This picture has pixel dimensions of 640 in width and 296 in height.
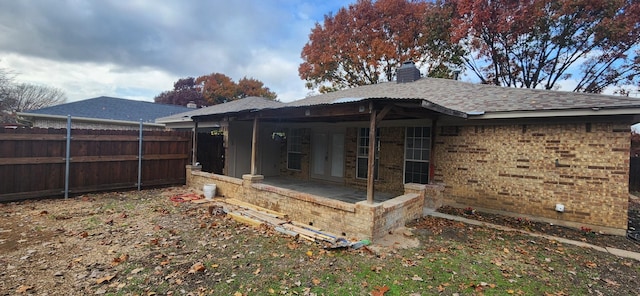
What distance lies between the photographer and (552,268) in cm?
393

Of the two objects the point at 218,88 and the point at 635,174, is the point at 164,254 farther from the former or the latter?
the point at 218,88

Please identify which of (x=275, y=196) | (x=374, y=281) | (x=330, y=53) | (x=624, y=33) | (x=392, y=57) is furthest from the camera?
(x=330, y=53)

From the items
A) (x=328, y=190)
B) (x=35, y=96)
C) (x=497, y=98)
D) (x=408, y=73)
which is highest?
(x=35, y=96)

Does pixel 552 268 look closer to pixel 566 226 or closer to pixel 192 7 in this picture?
pixel 566 226

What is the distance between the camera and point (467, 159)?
721 cm

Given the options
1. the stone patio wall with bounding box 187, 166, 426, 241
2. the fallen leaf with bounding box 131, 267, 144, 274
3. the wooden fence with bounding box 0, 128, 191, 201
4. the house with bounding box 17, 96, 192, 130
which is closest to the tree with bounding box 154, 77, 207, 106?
the house with bounding box 17, 96, 192, 130

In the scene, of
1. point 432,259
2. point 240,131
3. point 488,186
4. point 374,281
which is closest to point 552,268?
point 432,259

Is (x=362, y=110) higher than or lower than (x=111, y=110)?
lower

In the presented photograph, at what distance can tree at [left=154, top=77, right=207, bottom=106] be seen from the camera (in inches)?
1400

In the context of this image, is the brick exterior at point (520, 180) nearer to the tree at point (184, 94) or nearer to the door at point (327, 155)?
the door at point (327, 155)

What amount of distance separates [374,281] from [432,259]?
4.01 feet

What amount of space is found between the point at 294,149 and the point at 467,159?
6326mm

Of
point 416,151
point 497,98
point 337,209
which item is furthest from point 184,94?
point 497,98

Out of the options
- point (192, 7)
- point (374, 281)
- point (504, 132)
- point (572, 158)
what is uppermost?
point (192, 7)
